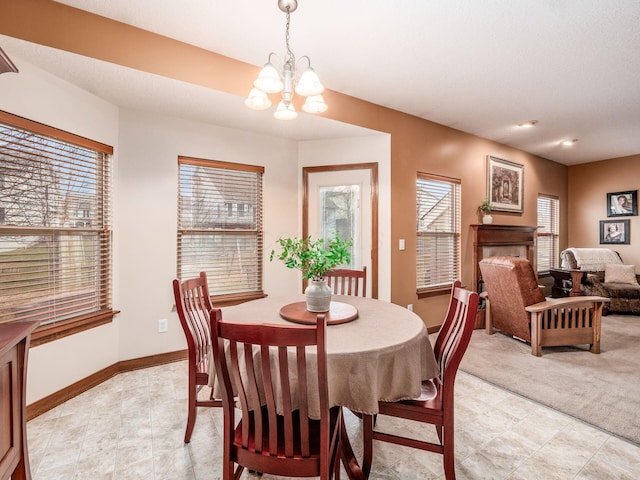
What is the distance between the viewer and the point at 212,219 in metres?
3.30

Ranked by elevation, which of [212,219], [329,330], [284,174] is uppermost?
[284,174]

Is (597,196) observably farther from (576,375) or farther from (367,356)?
(367,356)

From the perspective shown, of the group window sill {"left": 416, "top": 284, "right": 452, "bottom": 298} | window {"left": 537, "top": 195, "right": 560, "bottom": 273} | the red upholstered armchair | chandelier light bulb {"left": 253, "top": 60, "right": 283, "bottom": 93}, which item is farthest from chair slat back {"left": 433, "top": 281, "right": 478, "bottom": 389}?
window {"left": 537, "top": 195, "right": 560, "bottom": 273}

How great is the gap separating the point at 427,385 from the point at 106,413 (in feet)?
7.10

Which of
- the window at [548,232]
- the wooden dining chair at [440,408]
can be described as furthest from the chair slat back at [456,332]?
the window at [548,232]

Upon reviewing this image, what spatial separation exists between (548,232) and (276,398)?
21.8ft

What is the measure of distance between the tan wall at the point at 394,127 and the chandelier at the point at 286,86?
83 cm

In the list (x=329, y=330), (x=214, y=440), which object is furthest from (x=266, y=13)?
(x=214, y=440)

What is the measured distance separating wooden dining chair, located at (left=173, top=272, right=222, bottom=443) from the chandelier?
118cm

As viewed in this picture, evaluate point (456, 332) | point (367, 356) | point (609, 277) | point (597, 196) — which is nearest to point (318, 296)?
point (367, 356)

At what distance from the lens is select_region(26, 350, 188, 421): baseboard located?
7.18 ft

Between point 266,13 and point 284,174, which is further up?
point 266,13

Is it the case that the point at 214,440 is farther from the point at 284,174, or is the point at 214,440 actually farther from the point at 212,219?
the point at 284,174

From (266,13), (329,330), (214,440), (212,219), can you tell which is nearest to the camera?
(329,330)
